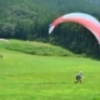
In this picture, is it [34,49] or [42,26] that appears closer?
[34,49]

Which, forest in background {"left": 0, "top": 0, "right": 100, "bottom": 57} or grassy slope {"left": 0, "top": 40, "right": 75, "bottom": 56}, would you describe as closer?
grassy slope {"left": 0, "top": 40, "right": 75, "bottom": 56}

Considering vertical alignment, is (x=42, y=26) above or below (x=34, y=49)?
above

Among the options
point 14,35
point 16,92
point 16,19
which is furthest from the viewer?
point 16,19

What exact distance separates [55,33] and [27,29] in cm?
1032

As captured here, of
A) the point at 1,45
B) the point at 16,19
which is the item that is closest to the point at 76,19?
the point at 1,45

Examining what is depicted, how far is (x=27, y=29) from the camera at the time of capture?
88312mm

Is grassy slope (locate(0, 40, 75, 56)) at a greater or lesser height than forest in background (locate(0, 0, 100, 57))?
lesser

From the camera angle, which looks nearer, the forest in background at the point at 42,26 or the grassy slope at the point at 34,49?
the grassy slope at the point at 34,49

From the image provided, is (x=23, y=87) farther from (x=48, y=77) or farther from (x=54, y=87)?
(x=48, y=77)

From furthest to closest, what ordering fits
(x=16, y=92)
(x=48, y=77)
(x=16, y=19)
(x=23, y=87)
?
(x=16, y=19), (x=48, y=77), (x=23, y=87), (x=16, y=92)

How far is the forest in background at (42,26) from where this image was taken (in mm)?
67625

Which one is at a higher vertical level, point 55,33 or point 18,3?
point 18,3

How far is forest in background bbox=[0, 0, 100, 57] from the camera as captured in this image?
67.6 m

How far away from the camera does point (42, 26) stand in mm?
87625
